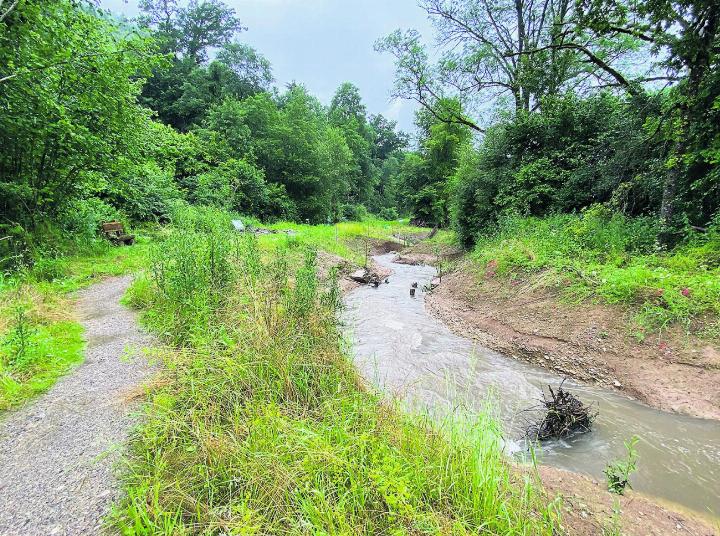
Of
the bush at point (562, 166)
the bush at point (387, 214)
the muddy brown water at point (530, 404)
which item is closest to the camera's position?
the muddy brown water at point (530, 404)

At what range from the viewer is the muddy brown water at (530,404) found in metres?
3.26

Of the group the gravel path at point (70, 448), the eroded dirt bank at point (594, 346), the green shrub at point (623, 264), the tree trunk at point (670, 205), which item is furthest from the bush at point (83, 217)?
the tree trunk at point (670, 205)

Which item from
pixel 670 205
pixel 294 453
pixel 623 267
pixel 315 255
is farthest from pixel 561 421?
pixel 670 205

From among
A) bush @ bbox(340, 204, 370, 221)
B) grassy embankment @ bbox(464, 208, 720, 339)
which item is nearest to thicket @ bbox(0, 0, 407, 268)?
bush @ bbox(340, 204, 370, 221)

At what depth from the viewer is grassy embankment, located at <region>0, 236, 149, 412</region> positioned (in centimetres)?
332

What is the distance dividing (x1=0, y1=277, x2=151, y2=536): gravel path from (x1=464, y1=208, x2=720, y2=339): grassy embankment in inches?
284

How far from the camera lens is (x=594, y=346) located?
5578 mm

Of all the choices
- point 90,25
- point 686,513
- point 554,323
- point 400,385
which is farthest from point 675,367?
point 90,25

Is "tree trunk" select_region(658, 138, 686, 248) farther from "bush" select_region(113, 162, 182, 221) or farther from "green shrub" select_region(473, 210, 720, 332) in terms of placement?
"bush" select_region(113, 162, 182, 221)

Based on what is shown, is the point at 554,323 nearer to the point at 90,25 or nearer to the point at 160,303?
the point at 160,303

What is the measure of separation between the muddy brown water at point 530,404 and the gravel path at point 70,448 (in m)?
2.66

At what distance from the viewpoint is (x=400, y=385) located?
197 inches

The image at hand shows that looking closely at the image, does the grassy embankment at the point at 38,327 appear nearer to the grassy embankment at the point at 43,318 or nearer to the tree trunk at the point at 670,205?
the grassy embankment at the point at 43,318

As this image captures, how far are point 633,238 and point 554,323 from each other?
11.5 ft
